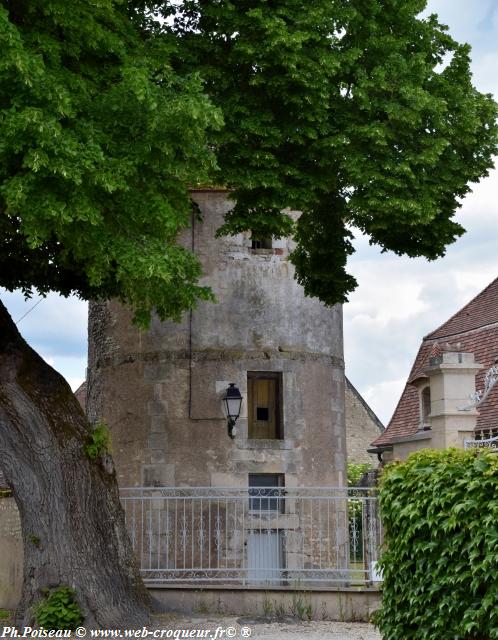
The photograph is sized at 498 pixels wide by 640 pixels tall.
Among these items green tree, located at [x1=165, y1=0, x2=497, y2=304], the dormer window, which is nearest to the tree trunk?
green tree, located at [x1=165, y1=0, x2=497, y2=304]

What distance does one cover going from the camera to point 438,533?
10344mm

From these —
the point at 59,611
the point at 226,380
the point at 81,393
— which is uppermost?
the point at 81,393

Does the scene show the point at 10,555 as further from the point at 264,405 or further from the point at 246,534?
the point at 264,405

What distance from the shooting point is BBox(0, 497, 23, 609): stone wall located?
1753cm

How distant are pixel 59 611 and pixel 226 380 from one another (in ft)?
25.6

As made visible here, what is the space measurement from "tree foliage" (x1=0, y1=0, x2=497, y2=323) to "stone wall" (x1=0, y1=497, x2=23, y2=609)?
398 cm

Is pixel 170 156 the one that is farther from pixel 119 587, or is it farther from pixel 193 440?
pixel 193 440

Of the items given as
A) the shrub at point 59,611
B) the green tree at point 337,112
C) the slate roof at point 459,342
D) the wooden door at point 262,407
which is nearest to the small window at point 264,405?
the wooden door at point 262,407

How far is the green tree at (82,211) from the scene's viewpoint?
41.7ft

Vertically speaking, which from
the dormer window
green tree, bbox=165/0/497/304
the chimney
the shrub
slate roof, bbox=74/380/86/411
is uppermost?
green tree, bbox=165/0/497/304

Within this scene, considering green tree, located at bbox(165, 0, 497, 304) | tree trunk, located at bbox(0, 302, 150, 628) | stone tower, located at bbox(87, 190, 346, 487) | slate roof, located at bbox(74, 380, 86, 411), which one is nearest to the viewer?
tree trunk, located at bbox(0, 302, 150, 628)

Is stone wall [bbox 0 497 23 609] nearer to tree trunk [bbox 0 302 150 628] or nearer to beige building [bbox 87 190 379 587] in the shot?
beige building [bbox 87 190 379 587]

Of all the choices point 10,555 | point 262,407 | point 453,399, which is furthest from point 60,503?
point 262,407

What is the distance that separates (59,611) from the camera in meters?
13.9
